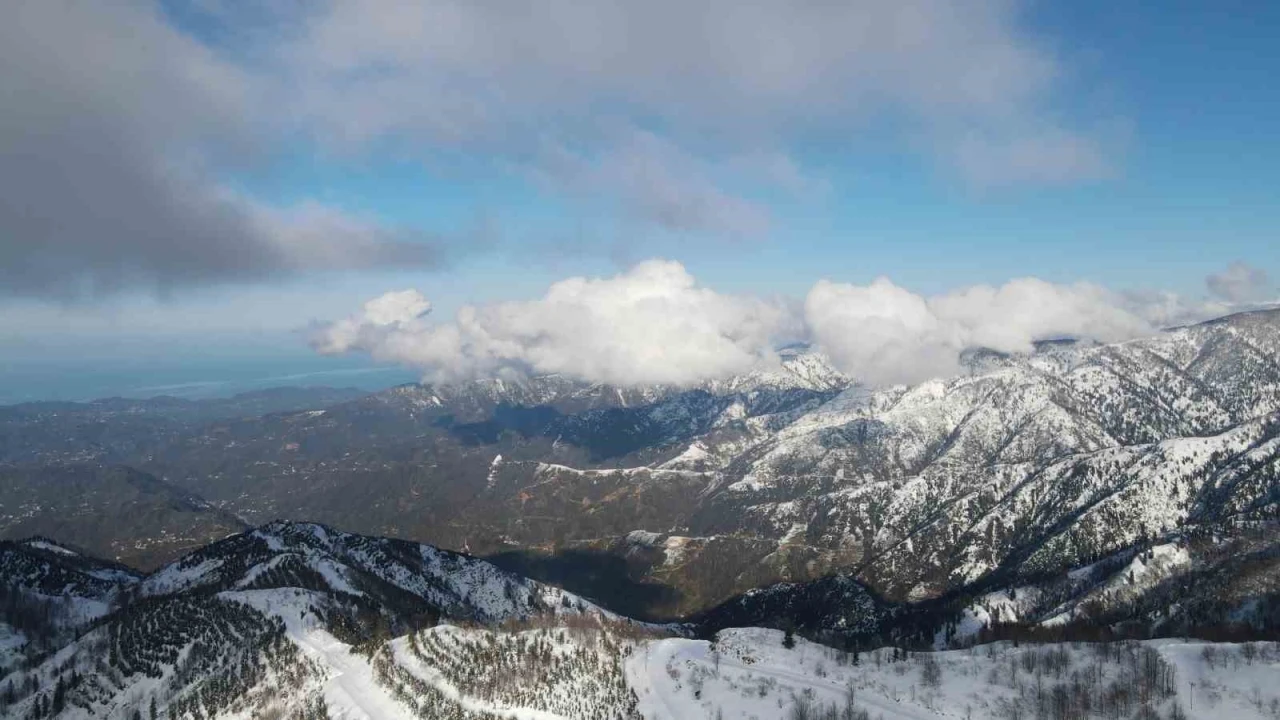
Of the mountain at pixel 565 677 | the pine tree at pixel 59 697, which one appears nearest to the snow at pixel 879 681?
the mountain at pixel 565 677

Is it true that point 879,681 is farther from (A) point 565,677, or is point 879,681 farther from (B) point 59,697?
(B) point 59,697

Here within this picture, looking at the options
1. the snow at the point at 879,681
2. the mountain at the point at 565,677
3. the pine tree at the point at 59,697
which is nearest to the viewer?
the snow at the point at 879,681

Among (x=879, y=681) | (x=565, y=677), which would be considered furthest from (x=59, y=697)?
(x=879, y=681)

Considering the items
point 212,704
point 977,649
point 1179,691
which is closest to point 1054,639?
point 977,649

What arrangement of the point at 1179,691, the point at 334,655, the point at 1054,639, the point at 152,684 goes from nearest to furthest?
the point at 1179,691, the point at 152,684, the point at 334,655, the point at 1054,639

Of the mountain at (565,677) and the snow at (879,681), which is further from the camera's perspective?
the mountain at (565,677)

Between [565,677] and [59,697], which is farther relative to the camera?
[565,677]

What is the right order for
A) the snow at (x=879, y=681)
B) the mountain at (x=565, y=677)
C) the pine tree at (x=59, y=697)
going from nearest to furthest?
the snow at (x=879, y=681) < the mountain at (x=565, y=677) < the pine tree at (x=59, y=697)

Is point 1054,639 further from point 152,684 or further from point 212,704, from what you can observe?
point 152,684

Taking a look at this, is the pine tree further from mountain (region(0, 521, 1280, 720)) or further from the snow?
the snow

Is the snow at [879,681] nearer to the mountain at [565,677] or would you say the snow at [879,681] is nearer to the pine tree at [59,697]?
the mountain at [565,677]

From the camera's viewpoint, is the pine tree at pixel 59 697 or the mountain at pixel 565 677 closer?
the mountain at pixel 565 677
